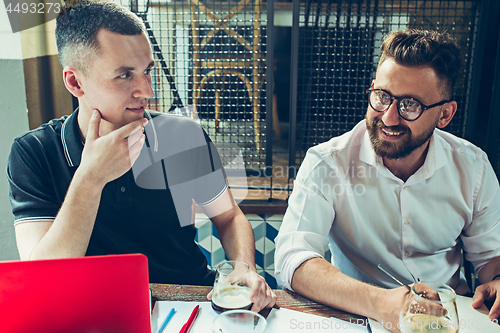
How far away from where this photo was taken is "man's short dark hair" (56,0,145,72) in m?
1.07

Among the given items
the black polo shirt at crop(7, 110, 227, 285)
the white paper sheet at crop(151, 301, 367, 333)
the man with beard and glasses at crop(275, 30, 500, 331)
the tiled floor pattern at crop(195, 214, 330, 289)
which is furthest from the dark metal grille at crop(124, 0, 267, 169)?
the white paper sheet at crop(151, 301, 367, 333)

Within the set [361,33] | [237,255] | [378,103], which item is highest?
[361,33]

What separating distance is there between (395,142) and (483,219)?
427 mm

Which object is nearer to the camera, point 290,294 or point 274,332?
point 274,332

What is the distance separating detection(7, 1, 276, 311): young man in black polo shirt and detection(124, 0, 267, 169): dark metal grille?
1.05 meters

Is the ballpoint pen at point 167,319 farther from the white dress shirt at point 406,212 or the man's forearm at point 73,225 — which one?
the white dress shirt at point 406,212

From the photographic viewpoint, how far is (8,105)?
191cm

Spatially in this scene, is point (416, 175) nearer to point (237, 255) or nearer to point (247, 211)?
point (237, 255)

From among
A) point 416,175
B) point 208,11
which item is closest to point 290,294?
point 416,175

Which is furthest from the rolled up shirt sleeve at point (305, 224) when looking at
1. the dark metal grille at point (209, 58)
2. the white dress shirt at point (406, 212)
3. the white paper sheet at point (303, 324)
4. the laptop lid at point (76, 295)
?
the dark metal grille at point (209, 58)

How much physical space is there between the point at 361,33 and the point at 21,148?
79.8 inches

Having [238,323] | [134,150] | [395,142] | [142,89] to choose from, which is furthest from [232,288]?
[395,142]

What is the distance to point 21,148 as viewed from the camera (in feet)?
3.72

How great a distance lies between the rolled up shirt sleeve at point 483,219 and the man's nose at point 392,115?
1.22ft
